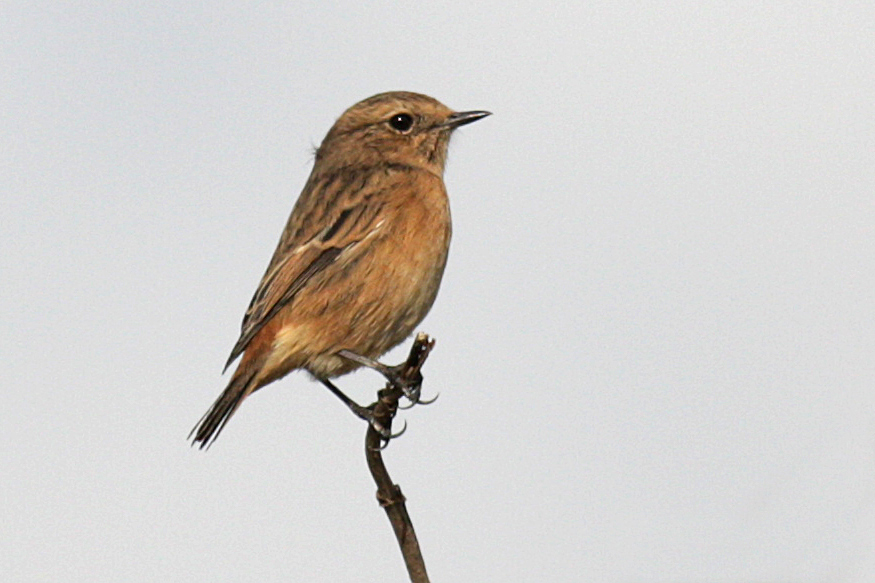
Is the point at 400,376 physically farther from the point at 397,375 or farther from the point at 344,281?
the point at 344,281

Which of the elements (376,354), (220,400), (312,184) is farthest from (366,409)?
(312,184)

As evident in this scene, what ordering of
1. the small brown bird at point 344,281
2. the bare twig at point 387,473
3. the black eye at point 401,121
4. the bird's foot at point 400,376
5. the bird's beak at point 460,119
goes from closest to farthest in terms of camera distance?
the bare twig at point 387,473 < the bird's foot at point 400,376 < the small brown bird at point 344,281 < the bird's beak at point 460,119 < the black eye at point 401,121

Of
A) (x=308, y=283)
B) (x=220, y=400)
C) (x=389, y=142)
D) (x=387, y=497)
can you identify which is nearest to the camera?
(x=387, y=497)

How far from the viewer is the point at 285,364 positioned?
983cm

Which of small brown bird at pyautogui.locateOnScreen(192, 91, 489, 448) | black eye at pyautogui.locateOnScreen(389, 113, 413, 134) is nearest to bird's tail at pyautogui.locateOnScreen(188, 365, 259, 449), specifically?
small brown bird at pyautogui.locateOnScreen(192, 91, 489, 448)

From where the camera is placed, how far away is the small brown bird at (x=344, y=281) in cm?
984

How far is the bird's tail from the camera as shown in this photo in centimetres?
927

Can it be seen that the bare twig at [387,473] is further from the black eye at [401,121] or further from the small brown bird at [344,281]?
the black eye at [401,121]

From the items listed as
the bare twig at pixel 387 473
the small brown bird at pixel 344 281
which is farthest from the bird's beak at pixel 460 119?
the bare twig at pixel 387 473

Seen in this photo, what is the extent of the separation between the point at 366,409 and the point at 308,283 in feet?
3.23

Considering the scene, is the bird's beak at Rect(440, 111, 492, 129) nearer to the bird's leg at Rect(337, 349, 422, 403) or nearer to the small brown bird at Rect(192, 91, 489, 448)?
the small brown bird at Rect(192, 91, 489, 448)

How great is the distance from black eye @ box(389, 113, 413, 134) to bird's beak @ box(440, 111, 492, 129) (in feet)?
0.90

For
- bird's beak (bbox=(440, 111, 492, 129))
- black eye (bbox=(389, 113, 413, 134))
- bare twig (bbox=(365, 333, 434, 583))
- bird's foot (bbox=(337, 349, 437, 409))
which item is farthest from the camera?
black eye (bbox=(389, 113, 413, 134))

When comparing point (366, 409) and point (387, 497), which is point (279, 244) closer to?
point (366, 409)
